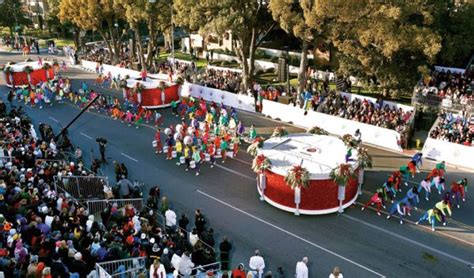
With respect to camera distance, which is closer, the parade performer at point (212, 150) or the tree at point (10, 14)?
the parade performer at point (212, 150)

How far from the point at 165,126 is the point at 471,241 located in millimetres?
18598

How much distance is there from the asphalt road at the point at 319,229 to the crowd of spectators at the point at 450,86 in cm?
634

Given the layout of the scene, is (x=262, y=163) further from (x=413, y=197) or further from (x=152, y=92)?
(x=152, y=92)

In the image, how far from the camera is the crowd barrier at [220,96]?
33156 millimetres

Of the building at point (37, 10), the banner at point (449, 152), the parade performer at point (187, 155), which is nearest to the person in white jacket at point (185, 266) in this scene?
the parade performer at point (187, 155)

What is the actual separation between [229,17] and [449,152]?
1593 cm

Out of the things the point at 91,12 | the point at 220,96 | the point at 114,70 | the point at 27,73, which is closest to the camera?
the point at 220,96

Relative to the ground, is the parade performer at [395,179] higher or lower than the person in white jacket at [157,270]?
lower

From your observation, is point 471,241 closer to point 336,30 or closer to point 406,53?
point 336,30

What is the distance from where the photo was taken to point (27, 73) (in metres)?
38.7

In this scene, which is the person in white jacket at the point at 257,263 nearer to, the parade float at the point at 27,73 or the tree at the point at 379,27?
the tree at the point at 379,27

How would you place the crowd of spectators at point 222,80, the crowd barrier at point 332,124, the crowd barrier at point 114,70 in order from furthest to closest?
the crowd barrier at point 114,70 → the crowd of spectators at point 222,80 → the crowd barrier at point 332,124

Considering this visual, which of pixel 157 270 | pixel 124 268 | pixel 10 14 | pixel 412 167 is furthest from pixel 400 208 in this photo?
pixel 10 14

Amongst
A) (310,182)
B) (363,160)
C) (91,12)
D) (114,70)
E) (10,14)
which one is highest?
(91,12)
